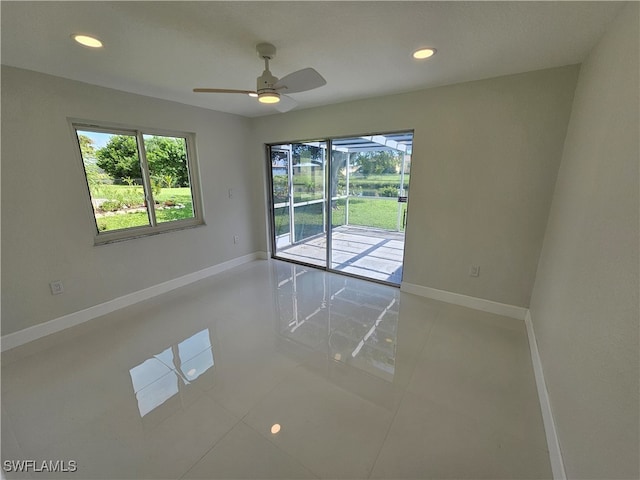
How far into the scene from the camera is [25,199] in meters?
2.18

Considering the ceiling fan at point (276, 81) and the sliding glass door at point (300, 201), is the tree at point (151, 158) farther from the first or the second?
the ceiling fan at point (276, 81)

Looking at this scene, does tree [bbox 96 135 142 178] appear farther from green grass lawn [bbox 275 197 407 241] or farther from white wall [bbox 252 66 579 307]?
white wall [bbox 252 66 579 307]

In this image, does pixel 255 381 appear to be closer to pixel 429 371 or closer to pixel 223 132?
pixel 429 371

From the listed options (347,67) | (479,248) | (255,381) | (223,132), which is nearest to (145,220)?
(223,132)

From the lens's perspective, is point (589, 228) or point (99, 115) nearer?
point (589, 228)

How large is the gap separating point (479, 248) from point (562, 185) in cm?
87

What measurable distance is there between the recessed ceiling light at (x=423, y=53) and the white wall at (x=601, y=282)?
937mm

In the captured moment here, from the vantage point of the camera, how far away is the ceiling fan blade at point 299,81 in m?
1.69

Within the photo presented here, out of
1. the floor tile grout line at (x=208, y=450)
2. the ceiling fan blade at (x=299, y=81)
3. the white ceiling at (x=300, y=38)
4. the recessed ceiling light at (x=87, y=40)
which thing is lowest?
the floor tile grout line at (x=208, y=450)

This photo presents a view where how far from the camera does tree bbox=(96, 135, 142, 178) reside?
8.89ft

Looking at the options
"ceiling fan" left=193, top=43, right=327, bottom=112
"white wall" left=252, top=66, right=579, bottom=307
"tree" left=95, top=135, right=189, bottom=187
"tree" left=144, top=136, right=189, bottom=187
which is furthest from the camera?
"tree" left=144, top=136, right=189, bottom=187

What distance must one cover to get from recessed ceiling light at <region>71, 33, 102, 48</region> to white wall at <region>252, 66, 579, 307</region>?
2.29m

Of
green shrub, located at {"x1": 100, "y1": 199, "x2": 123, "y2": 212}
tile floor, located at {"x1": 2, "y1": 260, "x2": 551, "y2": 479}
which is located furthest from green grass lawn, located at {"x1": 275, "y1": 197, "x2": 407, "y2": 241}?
green shrub, located at {"x1": 100, "y1": 199, "x2": 123, "y2": 212}

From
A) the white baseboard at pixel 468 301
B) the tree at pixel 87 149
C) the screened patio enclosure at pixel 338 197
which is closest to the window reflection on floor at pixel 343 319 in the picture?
the white baseboard at pixel 468 301
